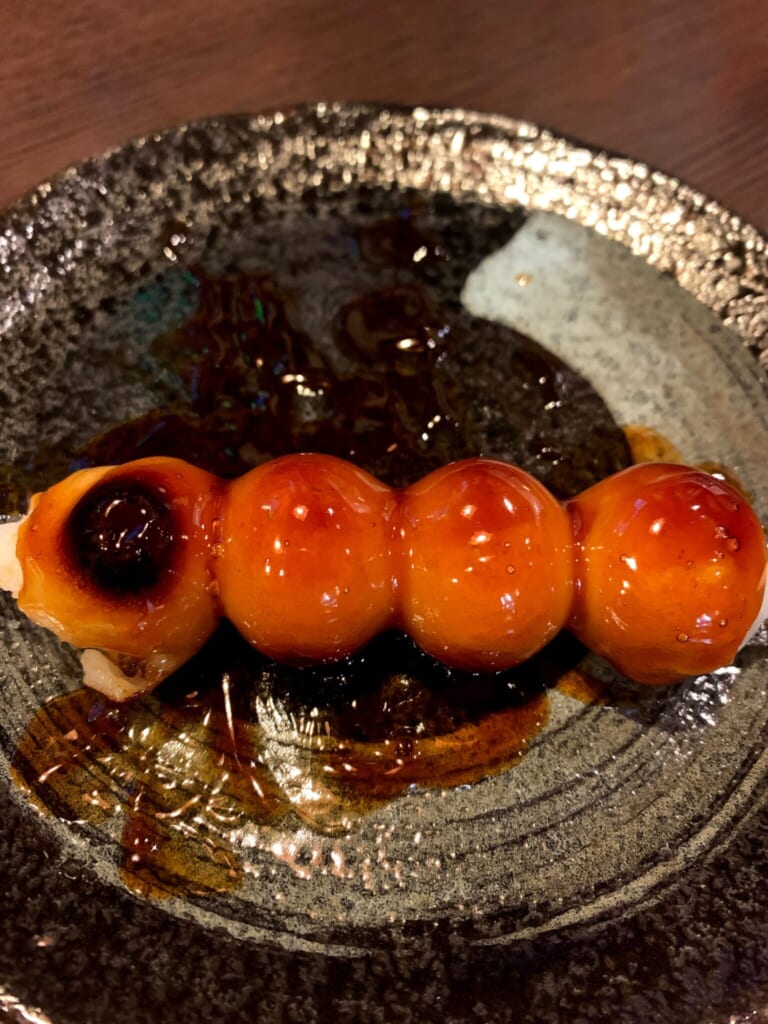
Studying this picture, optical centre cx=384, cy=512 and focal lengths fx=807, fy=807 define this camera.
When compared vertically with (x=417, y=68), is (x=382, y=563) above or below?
below

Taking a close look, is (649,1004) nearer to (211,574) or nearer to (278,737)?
(278,737)

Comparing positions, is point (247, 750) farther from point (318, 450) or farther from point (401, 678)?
point (318, 450)

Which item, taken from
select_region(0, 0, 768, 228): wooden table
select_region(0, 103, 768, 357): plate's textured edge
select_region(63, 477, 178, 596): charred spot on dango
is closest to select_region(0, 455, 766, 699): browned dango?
select_region(63, 477, 178, 596): charred spot on dango

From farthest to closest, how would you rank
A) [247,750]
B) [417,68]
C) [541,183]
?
[417,68]
[541,183]
[247,750]

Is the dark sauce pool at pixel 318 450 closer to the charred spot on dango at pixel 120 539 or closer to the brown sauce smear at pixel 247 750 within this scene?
the brown sauce smear at pixel 247 750

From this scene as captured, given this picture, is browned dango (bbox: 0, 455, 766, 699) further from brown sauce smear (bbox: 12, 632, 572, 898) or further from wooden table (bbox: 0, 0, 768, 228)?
wooden table (bbox: 0, 0, 768, 228)

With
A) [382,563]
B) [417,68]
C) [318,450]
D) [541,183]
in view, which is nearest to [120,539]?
[382,563]

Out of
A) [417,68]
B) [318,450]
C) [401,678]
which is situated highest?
[417,68]

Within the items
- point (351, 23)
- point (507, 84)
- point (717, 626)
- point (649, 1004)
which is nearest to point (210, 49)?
point (351, 23)
